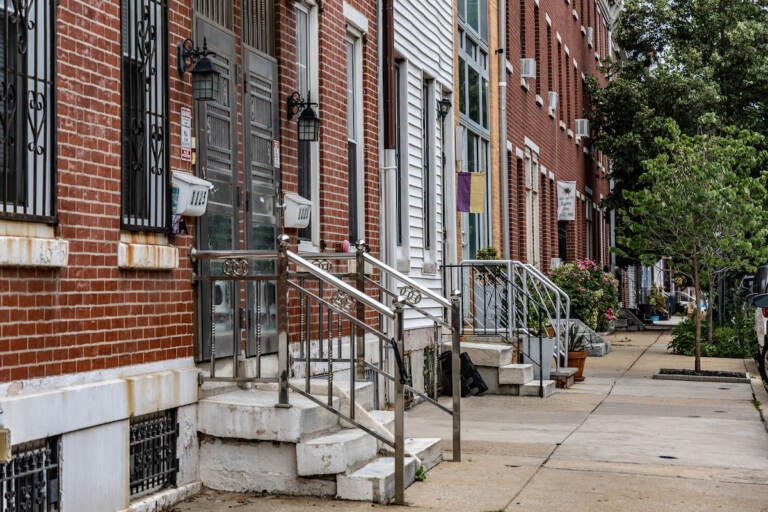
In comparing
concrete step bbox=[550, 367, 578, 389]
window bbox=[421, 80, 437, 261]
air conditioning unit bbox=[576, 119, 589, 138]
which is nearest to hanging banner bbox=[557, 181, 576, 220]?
air conditioning unit bbox=[576, 119, 589, 138]

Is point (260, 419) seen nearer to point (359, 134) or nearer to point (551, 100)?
point (359, 134)

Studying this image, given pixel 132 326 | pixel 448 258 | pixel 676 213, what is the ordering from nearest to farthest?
pixel 132 326
pixel 448 258
pixel 676 213


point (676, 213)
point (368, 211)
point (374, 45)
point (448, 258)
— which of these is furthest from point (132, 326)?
point (676, 213)

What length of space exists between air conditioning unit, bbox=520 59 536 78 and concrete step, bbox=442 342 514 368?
884cm

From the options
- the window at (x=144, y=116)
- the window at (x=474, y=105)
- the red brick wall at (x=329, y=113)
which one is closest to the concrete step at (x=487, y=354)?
the window at (x=474, y=105)

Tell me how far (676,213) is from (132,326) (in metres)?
12.4

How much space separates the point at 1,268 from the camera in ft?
18.9

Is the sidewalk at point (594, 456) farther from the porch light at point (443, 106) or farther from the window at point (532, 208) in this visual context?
the window at point (532, 208)

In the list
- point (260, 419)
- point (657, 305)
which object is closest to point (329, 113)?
point (260, 419)

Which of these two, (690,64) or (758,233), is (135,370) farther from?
(690,64)

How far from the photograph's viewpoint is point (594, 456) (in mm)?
9680

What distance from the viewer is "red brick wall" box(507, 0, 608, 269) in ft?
71.3

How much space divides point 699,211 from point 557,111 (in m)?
10.5

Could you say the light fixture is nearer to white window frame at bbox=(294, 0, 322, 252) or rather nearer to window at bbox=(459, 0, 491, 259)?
window at bbox=(459, 0, 491, 259)
